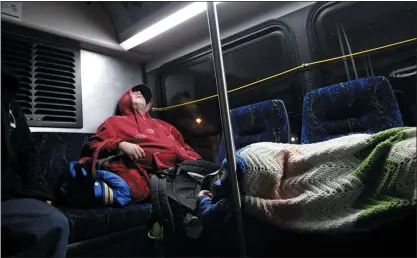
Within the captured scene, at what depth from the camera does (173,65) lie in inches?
78.4

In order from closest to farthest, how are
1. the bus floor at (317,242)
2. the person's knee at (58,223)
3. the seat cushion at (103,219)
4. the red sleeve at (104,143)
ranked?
the bus floor at (317,242)
the person's knee at (58,223)
the seat cushion at (103,219)
the red sleeve at (104,143)

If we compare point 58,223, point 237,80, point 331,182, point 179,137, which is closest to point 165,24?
point 237,80

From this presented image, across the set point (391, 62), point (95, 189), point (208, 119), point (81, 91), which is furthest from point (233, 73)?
point (95, 189)

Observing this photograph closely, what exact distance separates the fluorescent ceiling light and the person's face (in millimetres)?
336

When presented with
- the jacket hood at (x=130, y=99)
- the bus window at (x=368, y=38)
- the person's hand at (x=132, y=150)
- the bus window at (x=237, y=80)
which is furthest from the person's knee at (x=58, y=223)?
the bus window at (x=368, y=38)

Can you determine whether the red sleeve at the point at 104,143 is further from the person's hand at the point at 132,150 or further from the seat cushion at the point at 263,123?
the seat cushion at the point at 263,123

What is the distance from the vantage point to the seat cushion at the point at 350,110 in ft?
Answer: 3.31

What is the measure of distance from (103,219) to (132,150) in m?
0.40

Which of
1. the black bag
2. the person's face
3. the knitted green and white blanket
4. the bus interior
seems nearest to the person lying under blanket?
the knitted green and white blanket

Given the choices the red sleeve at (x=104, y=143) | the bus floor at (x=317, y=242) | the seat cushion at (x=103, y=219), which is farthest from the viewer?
the red sleeve at (x=104, y=143)

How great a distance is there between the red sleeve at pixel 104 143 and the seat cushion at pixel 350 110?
3.02 feet

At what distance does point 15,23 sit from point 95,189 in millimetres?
1003

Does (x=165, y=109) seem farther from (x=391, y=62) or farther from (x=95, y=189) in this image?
(x=391, y=62)

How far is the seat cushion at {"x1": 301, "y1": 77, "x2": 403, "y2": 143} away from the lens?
101 centimetres
